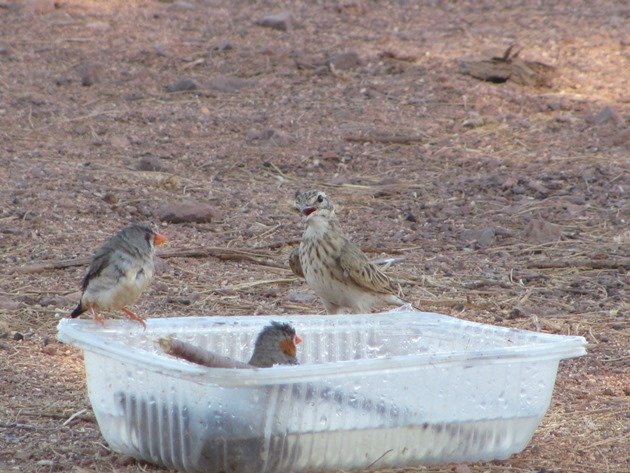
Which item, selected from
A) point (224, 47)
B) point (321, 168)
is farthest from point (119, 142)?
point (224, 47)

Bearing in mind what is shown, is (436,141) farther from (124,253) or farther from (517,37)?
(124,253)

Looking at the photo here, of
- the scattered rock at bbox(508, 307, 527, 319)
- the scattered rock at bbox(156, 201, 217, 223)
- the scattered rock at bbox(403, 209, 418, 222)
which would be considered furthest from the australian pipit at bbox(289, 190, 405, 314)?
the scattered rock at bbox(403, 209, 418, 222)

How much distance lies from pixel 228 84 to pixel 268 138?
5.93 ft

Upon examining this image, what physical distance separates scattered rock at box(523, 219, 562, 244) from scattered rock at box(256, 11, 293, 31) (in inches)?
268

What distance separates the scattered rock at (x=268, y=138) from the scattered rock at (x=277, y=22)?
3.85m

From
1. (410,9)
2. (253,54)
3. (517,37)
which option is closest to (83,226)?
(253,54)

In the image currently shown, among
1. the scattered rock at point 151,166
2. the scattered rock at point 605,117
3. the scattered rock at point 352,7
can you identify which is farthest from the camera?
the scattered rock at point 352,7

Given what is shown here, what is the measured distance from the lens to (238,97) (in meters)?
13.1

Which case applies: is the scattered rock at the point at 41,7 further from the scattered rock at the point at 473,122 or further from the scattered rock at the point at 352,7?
the scattered rock at the point at 473,122

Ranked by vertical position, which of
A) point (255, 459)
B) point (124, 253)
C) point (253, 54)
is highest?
point (253, 54)

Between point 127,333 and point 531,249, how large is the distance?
4.10m

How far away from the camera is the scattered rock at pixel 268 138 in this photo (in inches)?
458

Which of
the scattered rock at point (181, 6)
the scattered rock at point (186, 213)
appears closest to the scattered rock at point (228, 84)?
the scattered rock at point (181, 6)

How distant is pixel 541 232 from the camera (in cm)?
922
